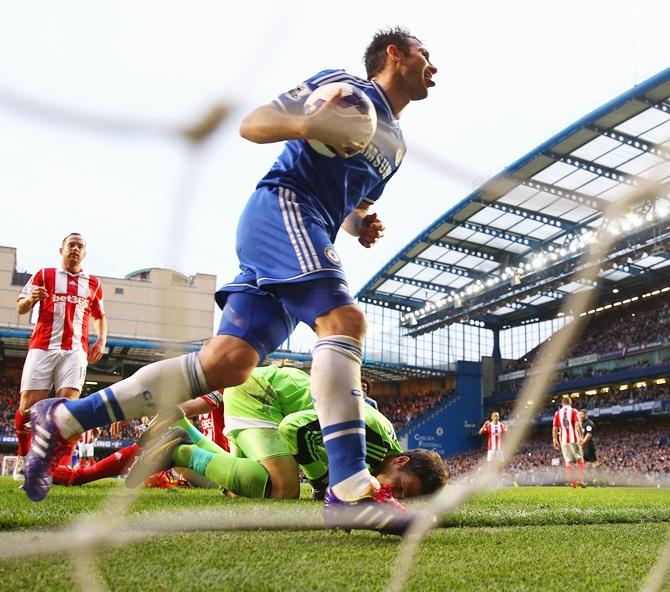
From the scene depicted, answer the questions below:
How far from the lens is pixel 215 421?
5547 millimetres

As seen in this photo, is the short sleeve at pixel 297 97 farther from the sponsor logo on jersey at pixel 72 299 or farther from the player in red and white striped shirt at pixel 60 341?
the sponsor logo on jersey at pixel 72 299

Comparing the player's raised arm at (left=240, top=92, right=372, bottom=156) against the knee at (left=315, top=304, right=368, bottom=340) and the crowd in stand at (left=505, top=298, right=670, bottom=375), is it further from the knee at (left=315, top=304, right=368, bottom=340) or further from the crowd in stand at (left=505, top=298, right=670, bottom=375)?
the crowd in stand at (left=505, top=298, right=670, bottom=375)

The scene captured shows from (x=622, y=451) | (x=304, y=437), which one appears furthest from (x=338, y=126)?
(x=622, y=451)

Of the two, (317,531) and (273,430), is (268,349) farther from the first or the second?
(273,430)

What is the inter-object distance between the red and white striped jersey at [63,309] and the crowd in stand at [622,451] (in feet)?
55.4

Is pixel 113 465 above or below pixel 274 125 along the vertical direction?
below

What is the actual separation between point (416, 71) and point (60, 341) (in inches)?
131

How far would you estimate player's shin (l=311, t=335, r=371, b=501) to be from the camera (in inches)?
76.0

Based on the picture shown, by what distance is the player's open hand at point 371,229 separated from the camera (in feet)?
8.55

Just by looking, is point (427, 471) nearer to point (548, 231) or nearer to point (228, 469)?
point (228, 469)

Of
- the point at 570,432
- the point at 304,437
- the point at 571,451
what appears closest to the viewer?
the point at 304,437

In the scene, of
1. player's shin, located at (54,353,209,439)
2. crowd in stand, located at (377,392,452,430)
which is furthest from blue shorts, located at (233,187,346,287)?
crowd in stand, located at (377,392,452,430)

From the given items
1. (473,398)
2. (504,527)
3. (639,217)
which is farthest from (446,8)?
(473,398)

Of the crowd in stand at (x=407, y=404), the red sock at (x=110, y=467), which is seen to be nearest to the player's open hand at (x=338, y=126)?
the red sock at (x=110, y=467)
